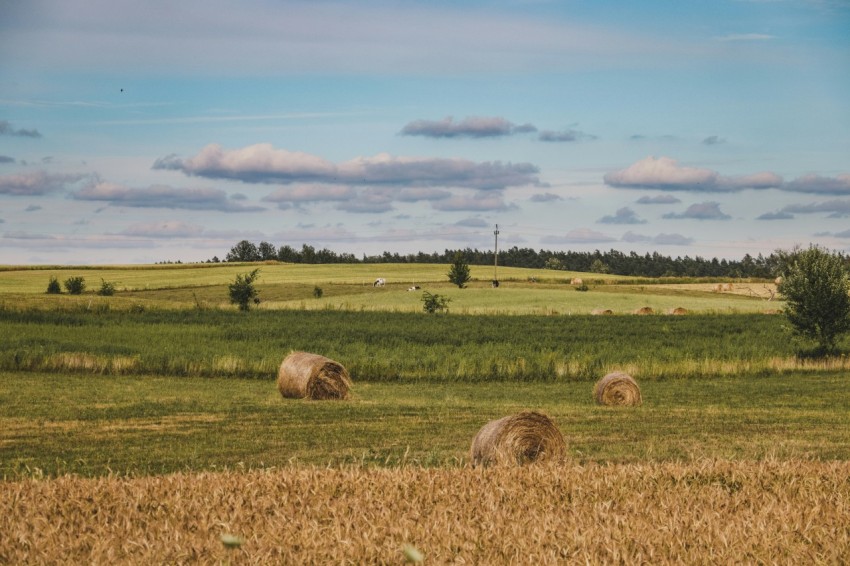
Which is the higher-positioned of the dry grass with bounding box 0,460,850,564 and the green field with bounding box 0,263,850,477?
the dry grass with bounding box 0,460,850,564

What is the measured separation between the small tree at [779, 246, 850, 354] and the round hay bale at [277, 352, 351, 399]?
83.7 feet

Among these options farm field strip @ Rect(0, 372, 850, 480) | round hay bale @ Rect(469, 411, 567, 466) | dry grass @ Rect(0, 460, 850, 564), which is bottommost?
farm field strip @ Rect(0, 372, 850, 480)

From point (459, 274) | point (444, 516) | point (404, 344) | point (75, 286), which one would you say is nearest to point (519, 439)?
point (444, 516)

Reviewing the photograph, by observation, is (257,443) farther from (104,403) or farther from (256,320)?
(256,320)

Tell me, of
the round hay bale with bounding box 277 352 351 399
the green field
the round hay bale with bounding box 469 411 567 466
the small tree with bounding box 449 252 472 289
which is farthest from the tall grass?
the small tree with bounding box 449 252 472 289

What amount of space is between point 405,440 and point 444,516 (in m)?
12.7

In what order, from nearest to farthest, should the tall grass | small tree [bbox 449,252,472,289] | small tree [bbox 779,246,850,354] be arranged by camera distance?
the tall grass → small tree [bbox 779,246,850,354] → small tree [bbox 449,252,472,289]

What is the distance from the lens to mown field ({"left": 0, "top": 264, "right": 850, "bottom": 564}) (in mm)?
6629

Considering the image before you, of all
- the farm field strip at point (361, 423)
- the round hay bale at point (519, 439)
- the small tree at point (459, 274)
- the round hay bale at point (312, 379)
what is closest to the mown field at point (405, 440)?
the farm field strip at point (361, 423)

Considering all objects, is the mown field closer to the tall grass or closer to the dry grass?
the dry grass

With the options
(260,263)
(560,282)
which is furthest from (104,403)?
(260,263)

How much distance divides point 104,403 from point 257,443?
9.70 m

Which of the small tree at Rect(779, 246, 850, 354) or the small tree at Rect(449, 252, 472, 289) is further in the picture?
the small tree at Rect(449, 252, 472, 289)

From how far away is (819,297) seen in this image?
1815 inches
